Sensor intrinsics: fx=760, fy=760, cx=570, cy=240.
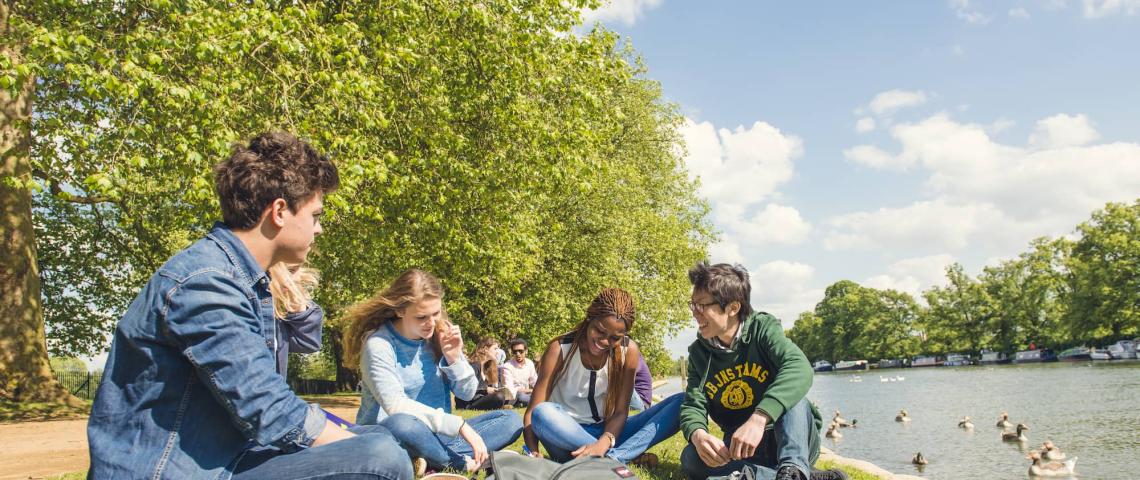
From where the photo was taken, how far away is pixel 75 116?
554 inches

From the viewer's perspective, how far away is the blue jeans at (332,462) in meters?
2.64

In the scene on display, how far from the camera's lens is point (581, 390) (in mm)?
6555

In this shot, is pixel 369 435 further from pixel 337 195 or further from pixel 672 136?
pixel 672 136

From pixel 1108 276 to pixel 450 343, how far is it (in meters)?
65.5

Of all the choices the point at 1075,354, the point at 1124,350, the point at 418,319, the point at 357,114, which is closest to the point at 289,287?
the point at 418,319

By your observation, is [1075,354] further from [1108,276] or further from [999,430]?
[999,430]

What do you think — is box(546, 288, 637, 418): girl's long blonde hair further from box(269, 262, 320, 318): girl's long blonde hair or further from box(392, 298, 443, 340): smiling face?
box(269, 262, 320, 318): girl's long blonde hair

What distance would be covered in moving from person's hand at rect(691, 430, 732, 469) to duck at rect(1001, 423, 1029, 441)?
16.7 metres

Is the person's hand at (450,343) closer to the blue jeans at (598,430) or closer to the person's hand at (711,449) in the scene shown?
→ the blue jeans at (598,430)

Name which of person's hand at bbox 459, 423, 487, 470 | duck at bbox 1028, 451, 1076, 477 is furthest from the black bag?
duck at bbox 1028, 451, 1076, 477

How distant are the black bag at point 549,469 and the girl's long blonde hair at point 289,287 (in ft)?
5.40

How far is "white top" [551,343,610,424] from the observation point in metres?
6.51

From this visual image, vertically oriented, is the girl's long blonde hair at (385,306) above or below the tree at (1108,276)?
below

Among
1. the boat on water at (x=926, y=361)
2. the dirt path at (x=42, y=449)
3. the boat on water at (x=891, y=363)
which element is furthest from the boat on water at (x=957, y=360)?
the dirt path at (x=42, y=449)
